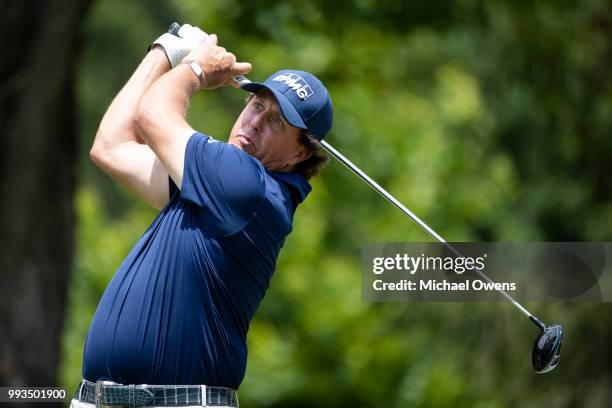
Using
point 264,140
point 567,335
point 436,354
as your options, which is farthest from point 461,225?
point 264,140

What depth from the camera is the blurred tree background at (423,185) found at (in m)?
9.45

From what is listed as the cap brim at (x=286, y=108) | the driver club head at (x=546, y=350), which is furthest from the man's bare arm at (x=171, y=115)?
the driver club head at (x=546, y=350)

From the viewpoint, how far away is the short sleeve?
3.50 metres

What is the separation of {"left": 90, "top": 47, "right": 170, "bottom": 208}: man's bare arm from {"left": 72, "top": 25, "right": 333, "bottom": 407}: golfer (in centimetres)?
18

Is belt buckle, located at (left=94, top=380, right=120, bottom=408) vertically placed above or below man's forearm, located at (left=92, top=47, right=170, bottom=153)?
below

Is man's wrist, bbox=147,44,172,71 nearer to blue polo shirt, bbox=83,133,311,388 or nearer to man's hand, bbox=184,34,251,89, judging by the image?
man's hand, bbox=184,34,251,89

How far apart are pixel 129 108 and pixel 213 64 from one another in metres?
0.44

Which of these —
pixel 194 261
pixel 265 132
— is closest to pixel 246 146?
pixel 265 132

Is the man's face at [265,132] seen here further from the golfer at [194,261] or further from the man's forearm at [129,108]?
the man's forearm at [129,108]

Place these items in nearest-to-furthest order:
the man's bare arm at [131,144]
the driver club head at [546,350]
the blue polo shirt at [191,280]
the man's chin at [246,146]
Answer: the blue polo shirt at [191,280] → the man's chin at [246,146] → the man's bare arm at [131,144] → the driver club head at [546,350]

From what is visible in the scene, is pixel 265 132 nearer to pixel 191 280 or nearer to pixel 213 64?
pixel 213 64

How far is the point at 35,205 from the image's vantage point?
814cm

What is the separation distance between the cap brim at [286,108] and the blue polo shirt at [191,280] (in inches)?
7.7

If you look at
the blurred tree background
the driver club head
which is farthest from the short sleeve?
the blurred tree background
